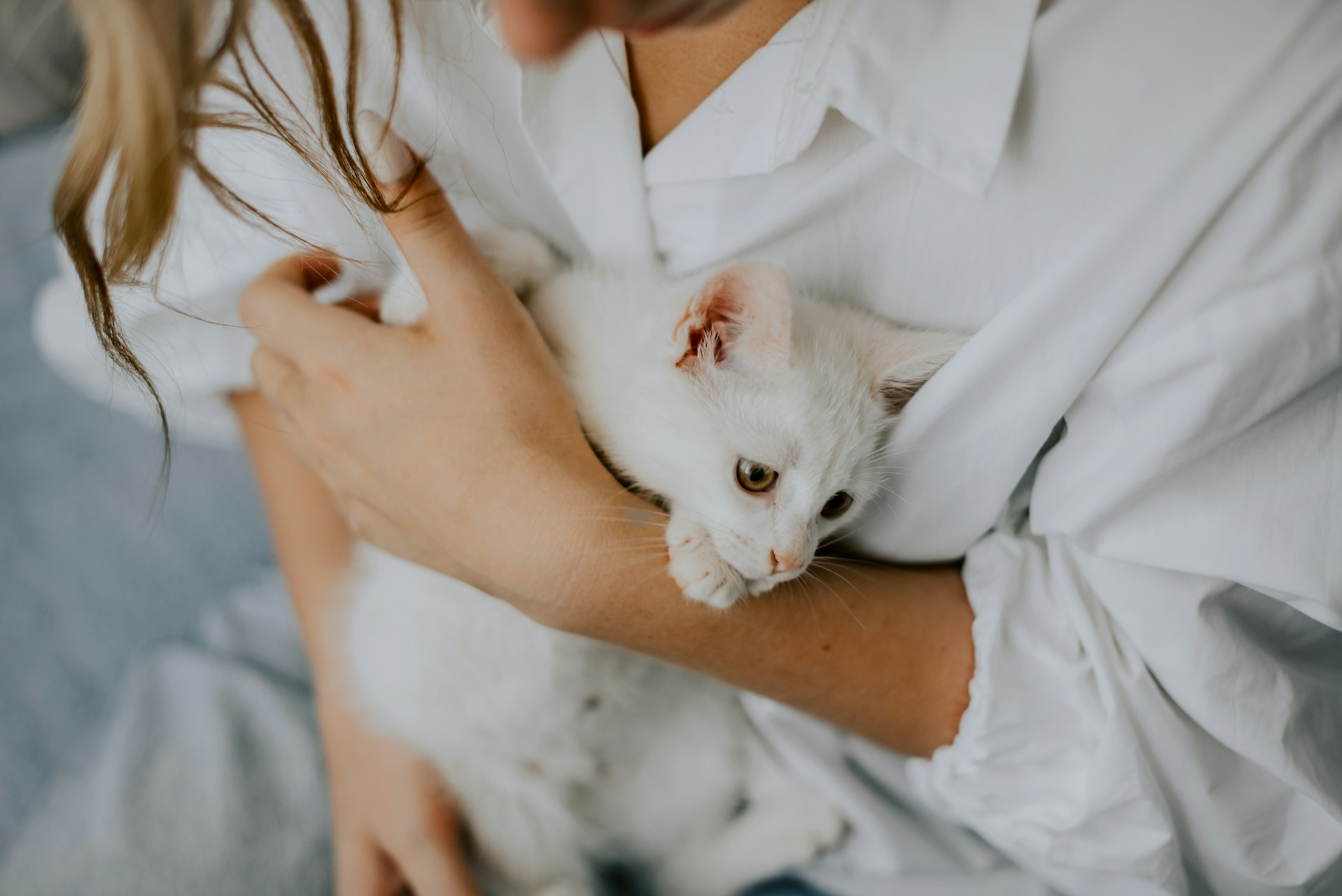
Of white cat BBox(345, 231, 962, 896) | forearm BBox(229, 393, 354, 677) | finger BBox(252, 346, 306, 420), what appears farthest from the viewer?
forearm BBox(229, 393, 354, 677)

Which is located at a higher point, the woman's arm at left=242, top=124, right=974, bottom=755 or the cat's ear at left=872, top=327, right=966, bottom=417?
the cat's ear at left=872, top=327, right=966, bottom=417

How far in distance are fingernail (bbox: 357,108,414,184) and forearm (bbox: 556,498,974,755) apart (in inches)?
18.8

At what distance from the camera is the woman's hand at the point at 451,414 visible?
2.95ft

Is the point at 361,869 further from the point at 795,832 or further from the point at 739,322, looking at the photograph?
the point at 739,322

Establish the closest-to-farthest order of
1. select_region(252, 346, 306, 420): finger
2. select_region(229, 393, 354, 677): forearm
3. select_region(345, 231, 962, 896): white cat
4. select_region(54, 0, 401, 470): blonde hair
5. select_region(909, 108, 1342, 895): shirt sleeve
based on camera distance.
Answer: select_region(54, 0, 401, 470): blonde hair → select_region(909, 108, 1342, 895): shirt sleeve → select_region(345, 231, 962, 896): white cat → select_region(252, 346, 306, 420): finger → select_region(229, 393, 354, 677): forearm

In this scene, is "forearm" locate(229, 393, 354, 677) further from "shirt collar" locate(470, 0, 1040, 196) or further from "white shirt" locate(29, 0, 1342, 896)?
"shirt collar" locate(470, 0, 1040, 196)

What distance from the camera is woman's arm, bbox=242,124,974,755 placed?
35.5 inches

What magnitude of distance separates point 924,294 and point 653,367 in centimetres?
35

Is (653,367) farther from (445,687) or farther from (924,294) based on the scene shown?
(445,687)

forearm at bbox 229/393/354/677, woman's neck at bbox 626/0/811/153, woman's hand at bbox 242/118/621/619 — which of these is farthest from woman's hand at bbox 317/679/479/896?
woman's neck at bbox 626/0/811/153

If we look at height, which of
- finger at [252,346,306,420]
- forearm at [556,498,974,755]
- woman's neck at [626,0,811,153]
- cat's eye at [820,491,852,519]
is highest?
woman's neck at [626,0,811,153]

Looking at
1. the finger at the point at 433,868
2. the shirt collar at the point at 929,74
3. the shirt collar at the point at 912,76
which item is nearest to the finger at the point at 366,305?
the shirt collar at the point at 912,76

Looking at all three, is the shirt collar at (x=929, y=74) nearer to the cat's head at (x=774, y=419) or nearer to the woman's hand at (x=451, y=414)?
the cat's head at (x=774, y=419)

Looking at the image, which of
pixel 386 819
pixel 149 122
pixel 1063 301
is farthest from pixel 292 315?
A: pixel 1063 301
